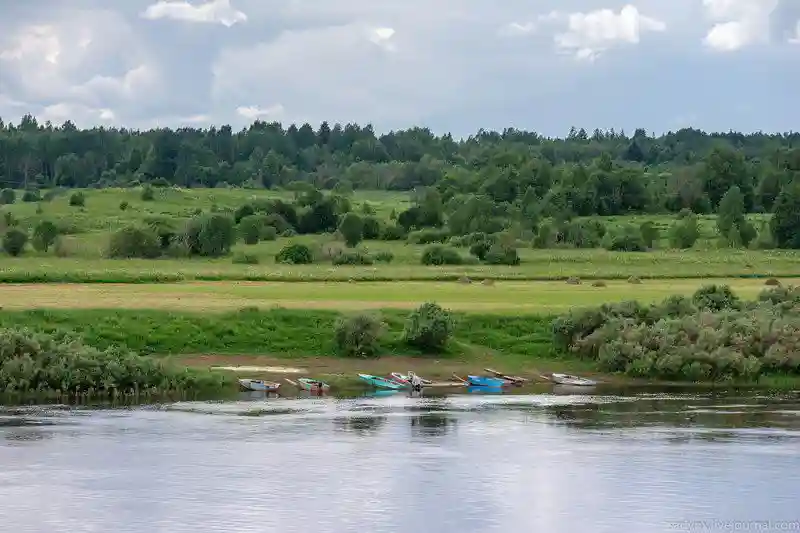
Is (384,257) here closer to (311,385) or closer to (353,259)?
(353,259)

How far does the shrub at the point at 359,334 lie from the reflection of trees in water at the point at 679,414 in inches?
442

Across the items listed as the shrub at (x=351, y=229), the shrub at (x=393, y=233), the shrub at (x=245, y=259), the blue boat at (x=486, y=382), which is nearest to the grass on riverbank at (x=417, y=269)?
the shrub at (x=245, y=259)

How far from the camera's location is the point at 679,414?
49500 millimetres

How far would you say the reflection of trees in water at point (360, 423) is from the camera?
149ft

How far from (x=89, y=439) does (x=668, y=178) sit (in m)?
141

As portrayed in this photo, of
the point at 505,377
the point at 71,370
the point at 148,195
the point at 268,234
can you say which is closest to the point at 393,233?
the point at 268,234

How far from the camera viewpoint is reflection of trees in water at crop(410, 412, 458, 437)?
45.3 m

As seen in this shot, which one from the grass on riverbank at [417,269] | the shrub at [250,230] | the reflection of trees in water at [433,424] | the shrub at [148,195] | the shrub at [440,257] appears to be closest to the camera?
the reflection of trees in water at [433,424]

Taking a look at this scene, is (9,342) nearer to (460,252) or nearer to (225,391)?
(225,391)

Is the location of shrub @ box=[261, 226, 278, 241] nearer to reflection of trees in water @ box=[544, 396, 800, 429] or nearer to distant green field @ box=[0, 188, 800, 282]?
distant green field @ box=[0, 188, 800, 282]

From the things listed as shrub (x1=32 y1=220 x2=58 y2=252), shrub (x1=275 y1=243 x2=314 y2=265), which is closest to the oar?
shrub (x1=275 y1=243 x2=314 y2=265)

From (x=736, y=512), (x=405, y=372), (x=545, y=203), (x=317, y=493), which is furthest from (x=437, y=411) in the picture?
(x=545, y=203)

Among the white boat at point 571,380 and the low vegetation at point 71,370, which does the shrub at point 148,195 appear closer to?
the white boat at point 571,380

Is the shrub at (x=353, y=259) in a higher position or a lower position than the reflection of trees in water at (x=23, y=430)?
higher
